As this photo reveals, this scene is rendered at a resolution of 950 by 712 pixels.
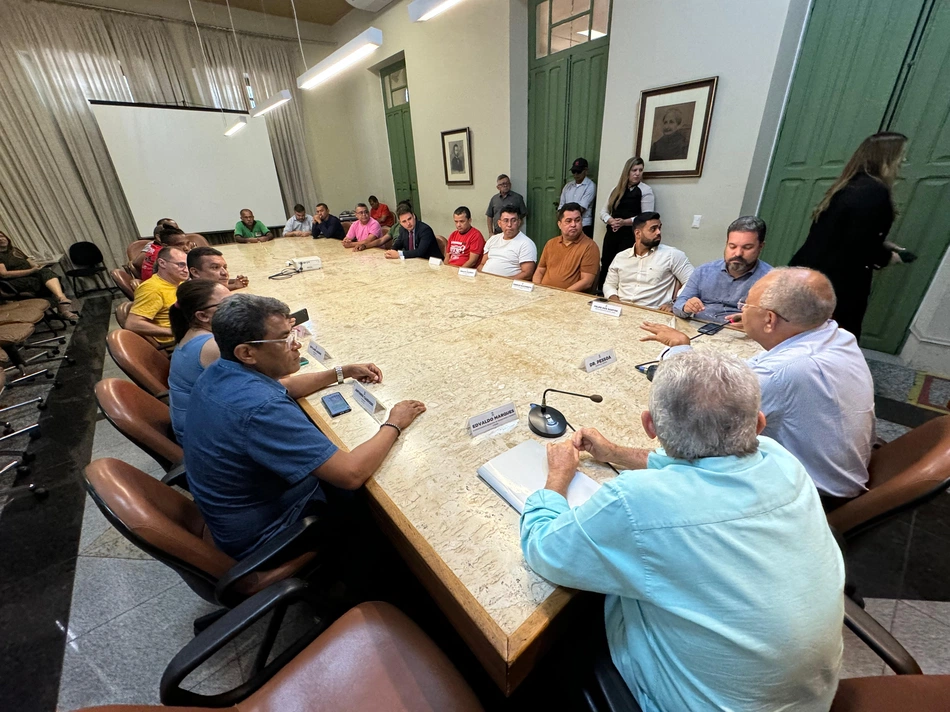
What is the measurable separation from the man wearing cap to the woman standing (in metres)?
0.33

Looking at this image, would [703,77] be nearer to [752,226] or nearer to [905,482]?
[752,226]

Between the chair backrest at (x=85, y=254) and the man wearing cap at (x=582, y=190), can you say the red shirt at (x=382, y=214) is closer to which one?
the man wearing cap at (x=582, y=190)

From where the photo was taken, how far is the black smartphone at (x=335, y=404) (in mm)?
1178

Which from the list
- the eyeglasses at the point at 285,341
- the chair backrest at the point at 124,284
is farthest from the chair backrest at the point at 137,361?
the chair backrest at the point at 124,284

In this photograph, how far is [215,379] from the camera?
95 centimetres

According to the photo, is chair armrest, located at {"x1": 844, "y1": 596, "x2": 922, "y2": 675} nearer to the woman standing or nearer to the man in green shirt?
the woman standing

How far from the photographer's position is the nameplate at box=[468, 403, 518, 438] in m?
1.00

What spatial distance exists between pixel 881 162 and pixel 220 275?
3.58 metres

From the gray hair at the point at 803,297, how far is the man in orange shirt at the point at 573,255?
1.64 m

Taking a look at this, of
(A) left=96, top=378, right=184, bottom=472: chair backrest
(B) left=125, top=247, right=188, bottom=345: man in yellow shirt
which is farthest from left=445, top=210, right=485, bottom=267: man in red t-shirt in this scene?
(A) left=96, top=378, right=184, bottom=472: chair backrest

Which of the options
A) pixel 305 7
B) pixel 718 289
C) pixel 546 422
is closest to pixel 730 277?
pixel 718 289

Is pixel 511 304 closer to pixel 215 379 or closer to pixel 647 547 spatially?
pixel 215 379

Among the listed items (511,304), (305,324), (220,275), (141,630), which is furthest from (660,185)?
(141,630)

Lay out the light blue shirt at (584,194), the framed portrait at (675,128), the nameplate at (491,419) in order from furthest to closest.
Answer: the light blue shirt at (584,194), the framed portrait at (675,128), the nameplate at (491,419)
